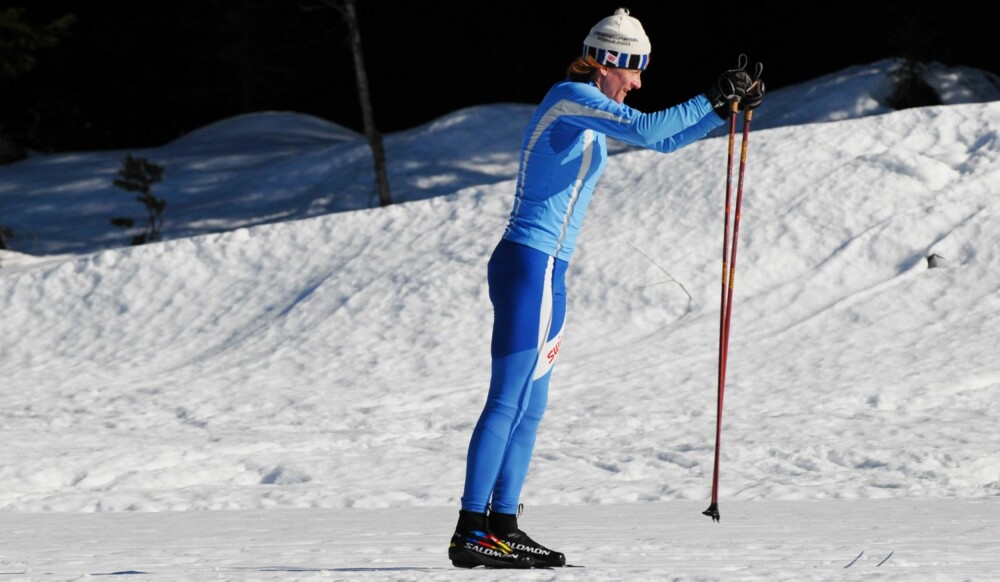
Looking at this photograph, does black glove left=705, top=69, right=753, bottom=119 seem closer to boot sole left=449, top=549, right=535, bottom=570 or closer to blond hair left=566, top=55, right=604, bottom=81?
blond hair left=566, top=55, right=604, bottom=81

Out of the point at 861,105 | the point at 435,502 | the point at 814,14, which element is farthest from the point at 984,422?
the point at 814,14

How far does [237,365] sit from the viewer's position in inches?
435

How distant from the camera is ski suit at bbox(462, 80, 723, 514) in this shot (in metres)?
4.23

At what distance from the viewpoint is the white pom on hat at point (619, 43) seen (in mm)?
4367

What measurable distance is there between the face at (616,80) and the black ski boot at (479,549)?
58.2 inches

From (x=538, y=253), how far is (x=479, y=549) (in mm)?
973

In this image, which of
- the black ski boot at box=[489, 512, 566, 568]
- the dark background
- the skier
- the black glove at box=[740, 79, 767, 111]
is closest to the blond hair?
the skier

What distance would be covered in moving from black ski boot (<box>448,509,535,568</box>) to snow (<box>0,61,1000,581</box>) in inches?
5.3

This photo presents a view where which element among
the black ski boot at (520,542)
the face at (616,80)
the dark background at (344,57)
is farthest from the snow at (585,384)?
the dark background at (344,57)

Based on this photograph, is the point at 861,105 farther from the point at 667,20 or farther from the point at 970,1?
the point at 667,20

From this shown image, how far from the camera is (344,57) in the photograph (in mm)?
31312

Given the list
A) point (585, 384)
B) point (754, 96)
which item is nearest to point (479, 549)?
point (754, 96)

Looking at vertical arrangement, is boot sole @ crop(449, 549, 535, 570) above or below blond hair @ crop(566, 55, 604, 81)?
below

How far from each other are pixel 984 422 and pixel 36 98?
25.3m
